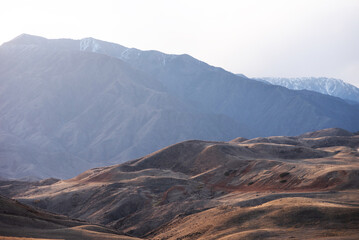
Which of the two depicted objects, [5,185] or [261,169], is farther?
[5,185]

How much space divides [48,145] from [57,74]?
49312 millimetres

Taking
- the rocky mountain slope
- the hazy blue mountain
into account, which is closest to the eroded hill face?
the rocky mountain slope

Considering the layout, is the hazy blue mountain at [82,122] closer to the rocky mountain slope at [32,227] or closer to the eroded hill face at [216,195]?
the eroded hill face at [216,195]

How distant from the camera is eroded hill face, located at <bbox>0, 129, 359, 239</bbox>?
3086 cm

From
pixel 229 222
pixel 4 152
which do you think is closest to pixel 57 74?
pixel 4 152

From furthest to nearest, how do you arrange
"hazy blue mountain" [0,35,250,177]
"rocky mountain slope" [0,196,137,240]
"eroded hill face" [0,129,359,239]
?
"hazy blue mountain" [0,35,250,177] < "eroded hill face" [0,129,359,239] < "rocky mountain slope" [0,196,137,240]

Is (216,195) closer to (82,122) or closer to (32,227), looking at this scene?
(32,227)

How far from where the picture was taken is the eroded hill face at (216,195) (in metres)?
30.9

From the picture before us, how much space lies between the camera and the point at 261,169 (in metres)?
59.8

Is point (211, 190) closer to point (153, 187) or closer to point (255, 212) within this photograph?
point (153, 187)

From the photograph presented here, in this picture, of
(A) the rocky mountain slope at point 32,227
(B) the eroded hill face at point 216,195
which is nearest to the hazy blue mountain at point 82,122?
(B) the eroded hill face at point 216,195

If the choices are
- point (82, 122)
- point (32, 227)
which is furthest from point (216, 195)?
point (82, 122)

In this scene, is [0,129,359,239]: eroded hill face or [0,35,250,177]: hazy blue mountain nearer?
[0,129,359,239]: eroded hill face

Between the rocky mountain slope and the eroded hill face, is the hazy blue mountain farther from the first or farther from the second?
the rocky mountain slope
